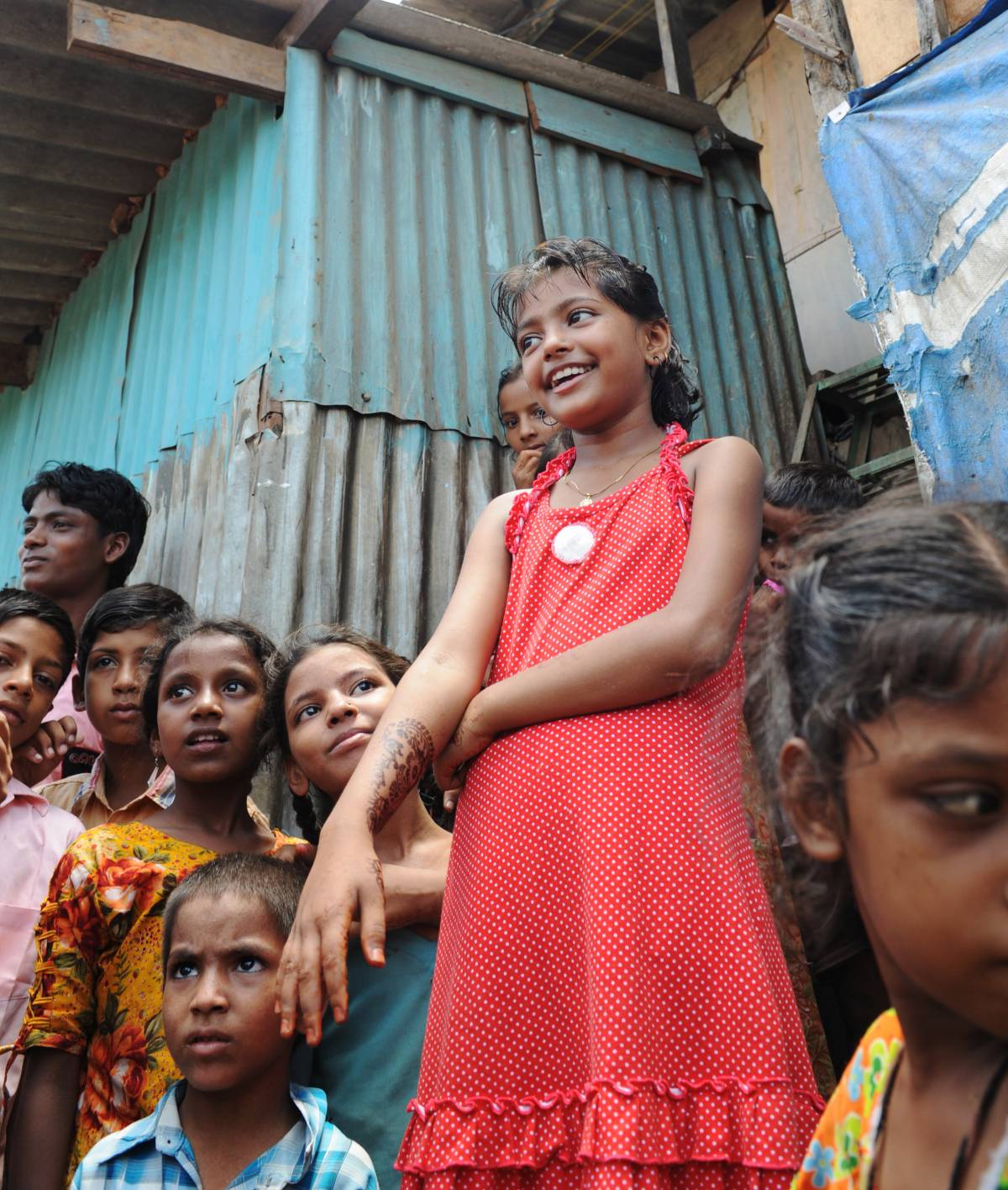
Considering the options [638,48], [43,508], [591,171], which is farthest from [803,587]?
[638,48]

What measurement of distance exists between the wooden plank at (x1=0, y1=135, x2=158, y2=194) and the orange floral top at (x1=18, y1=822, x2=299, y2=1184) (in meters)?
3.54

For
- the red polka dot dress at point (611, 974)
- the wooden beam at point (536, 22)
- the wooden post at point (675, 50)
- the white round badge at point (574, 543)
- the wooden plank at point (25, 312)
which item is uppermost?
the wooden beam at point (536, 22)

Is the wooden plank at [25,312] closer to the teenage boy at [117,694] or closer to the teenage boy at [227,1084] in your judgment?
the teenage boy at [117,694]

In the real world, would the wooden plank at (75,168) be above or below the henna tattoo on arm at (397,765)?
above

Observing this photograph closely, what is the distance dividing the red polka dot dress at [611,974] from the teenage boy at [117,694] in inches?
63.8

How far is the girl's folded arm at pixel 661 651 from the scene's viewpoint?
1.60 meters

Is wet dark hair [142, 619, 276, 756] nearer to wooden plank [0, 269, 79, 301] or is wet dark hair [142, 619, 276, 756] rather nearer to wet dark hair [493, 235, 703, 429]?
wet dark hair [493, 235, 703, 429]

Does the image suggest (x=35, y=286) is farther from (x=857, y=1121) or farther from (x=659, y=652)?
(x=857, y=1121)

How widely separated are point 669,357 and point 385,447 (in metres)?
1.87

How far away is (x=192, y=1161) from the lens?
→ 6.14ft

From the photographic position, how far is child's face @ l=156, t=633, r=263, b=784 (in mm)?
2607

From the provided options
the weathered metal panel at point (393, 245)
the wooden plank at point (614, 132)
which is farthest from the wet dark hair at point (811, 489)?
the wooden plank at point (614, 132)

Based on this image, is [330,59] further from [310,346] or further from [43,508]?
[43,508]

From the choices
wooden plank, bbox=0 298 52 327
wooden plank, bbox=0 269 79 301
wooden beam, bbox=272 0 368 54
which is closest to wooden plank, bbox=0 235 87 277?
wooden plank, bbox=0 269 79 301
